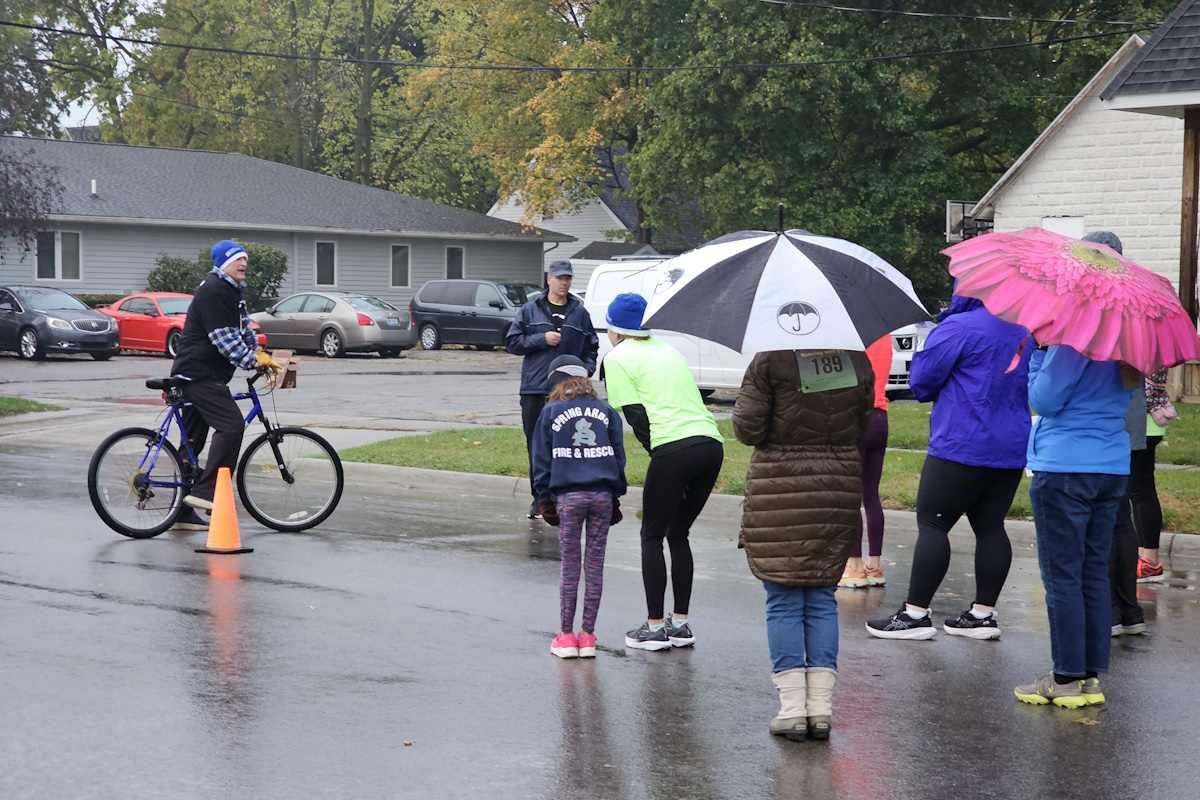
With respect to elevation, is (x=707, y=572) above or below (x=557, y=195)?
below

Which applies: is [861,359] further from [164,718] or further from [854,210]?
[854,210]

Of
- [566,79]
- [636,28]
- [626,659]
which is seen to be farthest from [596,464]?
[566,79]

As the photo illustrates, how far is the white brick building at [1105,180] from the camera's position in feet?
79.4

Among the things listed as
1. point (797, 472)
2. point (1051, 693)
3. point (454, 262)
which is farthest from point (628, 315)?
point (454, 262)

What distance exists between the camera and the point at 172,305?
108 feet

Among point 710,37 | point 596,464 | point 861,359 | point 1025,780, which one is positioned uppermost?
point 710,37

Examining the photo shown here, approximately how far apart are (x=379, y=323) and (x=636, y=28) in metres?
10.7

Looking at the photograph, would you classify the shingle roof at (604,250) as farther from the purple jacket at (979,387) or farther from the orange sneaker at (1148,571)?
the purple jacket at (979,387)

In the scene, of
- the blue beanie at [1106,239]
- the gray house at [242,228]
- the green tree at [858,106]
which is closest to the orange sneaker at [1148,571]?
the blue beanie at [1106,239]

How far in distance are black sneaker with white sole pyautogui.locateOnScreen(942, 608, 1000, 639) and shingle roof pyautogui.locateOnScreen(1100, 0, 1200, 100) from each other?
34.8ft

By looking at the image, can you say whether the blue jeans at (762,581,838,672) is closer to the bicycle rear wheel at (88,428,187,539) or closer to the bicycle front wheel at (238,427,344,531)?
the bicycle front wheel at (238,427,344,531)

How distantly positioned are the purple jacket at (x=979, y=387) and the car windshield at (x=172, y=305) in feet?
92.7

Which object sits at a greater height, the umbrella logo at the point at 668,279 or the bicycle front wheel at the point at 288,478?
the umbrella logo at the point at 668,279

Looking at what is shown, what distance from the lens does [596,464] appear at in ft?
21.6
